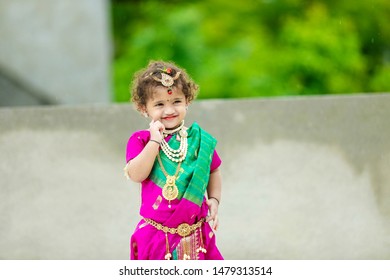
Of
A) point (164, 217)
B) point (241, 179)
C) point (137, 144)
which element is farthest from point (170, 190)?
point (241, 179)

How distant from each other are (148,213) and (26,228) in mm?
1401

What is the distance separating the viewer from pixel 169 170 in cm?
267

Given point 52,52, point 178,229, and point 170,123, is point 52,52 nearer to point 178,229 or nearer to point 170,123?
point 170,123

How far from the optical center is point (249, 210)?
12.6ft

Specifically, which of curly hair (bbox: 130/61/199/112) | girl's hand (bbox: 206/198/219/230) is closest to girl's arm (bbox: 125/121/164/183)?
curly hair (bbox: 130/61/199/112)

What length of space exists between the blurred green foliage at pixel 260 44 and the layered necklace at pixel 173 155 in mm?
6673

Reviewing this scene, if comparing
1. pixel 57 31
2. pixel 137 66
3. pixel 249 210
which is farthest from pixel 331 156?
pixel 137 66

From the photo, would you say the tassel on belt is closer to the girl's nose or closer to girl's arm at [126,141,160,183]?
girl's arm at [126,141,160,183]

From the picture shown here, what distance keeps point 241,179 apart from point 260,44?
8.08 meters

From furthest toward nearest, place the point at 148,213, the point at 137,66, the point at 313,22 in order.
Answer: the point at 137,66 → the point at 313,22 → the point at 148,213

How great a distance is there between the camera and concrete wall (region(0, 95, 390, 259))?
3822 mm

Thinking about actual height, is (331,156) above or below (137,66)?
below
